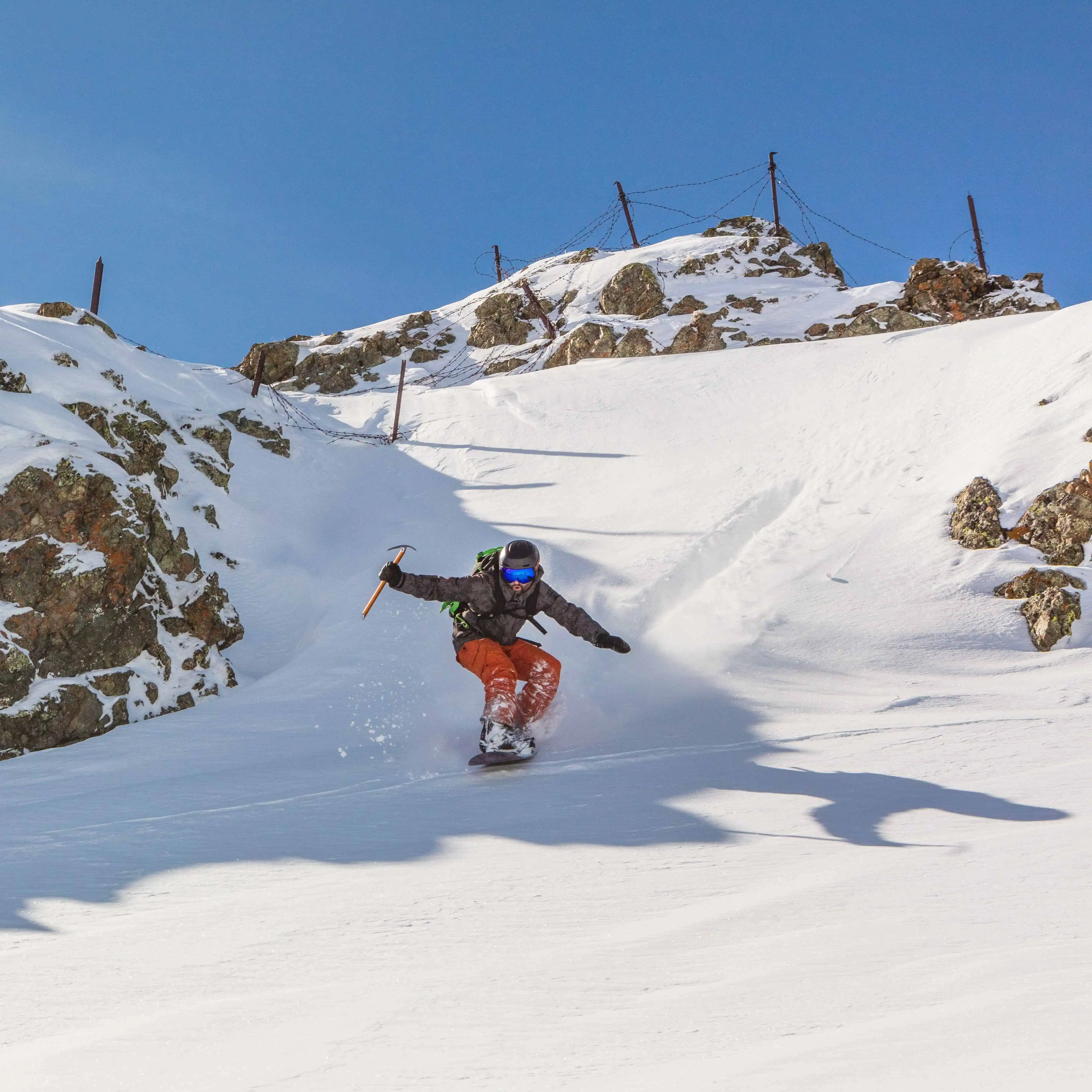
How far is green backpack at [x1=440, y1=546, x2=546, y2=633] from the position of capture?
5527mm

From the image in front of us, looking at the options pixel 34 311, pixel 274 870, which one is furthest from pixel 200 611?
pixel 34 311

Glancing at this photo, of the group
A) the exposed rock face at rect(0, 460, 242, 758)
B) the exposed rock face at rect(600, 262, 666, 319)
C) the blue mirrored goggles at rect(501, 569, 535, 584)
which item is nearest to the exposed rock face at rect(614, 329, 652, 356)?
the exposed rock face at rect(600, 262, 666, 319)

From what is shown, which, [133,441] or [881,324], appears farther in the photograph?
[881,324]

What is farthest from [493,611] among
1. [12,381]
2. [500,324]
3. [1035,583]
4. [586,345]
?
[500,324]

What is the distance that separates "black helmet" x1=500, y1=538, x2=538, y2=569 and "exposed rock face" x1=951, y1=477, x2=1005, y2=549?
14.0ft

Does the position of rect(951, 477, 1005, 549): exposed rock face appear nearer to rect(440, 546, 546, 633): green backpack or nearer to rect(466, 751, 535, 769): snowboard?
rect(440, 546, 546, 633): green backpack

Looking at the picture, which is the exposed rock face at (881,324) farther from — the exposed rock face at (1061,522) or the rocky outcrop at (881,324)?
the exposed rock face at (1061,522)

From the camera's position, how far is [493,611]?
5.51m

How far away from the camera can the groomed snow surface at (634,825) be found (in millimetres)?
1736

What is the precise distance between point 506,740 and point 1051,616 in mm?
4235

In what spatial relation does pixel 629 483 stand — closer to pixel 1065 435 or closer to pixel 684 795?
pixel 1065 435

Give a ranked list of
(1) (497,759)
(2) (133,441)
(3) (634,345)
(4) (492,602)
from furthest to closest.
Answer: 1. (3) (634,345)
2. (2) (133,441)
3. (4) (492,602)
4. (1) (497,759)

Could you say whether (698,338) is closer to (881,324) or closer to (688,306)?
(688,306)

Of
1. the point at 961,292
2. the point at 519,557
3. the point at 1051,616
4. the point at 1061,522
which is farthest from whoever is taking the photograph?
the point at 961,292
